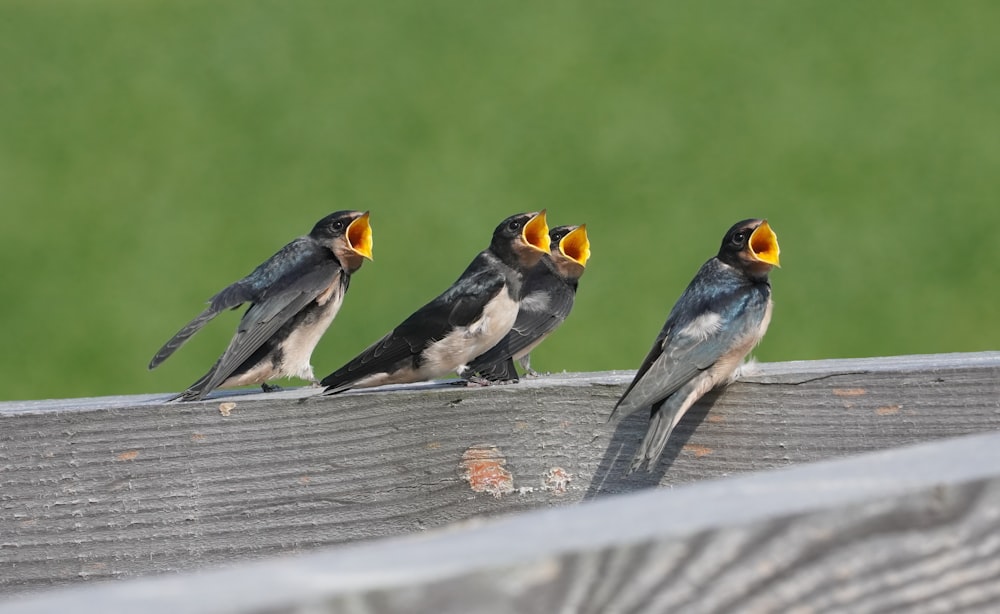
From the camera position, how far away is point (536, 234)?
12.8 feet

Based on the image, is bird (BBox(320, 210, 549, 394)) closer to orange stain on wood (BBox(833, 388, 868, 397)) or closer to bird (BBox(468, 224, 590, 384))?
bird (BBox(468, 224, 590, 384))

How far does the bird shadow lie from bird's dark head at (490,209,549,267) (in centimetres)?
167

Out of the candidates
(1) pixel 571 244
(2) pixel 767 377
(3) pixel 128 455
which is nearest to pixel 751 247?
(1) pixel 571 244

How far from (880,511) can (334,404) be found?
1.41 metres

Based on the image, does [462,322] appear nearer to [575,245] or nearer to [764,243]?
[575,245]

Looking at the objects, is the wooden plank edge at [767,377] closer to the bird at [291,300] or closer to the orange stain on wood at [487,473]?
the orange stain on wood at [487,473]

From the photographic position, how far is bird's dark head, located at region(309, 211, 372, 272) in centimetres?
363

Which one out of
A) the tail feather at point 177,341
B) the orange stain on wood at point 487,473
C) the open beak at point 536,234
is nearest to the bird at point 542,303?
the open beak at point 536,234

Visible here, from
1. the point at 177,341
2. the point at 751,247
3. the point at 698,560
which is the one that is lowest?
the point at 698,560

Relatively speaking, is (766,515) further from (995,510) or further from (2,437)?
(2,437)

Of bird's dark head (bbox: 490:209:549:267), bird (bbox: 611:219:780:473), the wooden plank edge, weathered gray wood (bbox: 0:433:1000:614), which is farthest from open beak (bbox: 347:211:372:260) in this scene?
weathered gray wood (bbox: 0:433:1000:614)

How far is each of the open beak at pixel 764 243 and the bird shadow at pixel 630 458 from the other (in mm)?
1260

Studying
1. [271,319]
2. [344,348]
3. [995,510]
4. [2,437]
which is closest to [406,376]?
[271,319]

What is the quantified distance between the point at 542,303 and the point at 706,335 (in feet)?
5.65
